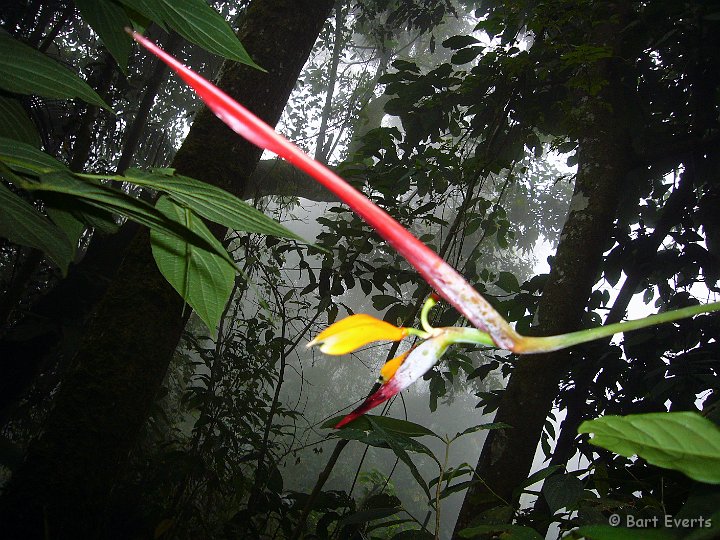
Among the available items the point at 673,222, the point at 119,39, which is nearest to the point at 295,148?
the point at 119,39

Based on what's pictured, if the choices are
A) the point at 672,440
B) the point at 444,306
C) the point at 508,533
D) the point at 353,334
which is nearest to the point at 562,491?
the point at 508,533

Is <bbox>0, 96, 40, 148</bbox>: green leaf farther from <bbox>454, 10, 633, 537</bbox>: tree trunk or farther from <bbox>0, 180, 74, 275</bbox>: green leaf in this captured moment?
<bbox>454, 10, 633, 537</bbox>: tree trunk

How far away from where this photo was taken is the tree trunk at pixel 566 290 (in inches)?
47.1

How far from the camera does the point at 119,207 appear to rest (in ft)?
0.71

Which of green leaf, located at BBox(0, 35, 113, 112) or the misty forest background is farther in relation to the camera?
the misty forest background

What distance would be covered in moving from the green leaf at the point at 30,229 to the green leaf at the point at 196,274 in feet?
0.25

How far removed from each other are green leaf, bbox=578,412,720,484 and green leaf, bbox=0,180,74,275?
0.37 metres

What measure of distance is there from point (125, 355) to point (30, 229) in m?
0.59

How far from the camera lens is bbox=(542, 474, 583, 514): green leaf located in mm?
740

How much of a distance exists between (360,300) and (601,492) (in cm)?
1438

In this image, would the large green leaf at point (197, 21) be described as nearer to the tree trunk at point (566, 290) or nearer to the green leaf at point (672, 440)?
the green leaf at point (672, 440)

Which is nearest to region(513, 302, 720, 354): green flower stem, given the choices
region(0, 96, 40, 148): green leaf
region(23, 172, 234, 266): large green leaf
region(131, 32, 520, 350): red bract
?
region(131, 32, 520, 350): red bract

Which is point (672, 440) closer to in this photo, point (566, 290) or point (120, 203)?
point (120, 203)

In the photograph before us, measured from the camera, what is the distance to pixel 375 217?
13 centimetres
